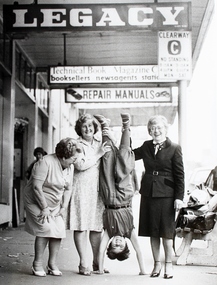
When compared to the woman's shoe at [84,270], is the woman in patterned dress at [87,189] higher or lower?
higher

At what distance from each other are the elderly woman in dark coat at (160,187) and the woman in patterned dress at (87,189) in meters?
0.33

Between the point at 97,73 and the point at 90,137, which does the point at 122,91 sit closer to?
the point at 97,73

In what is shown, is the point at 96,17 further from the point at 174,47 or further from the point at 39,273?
the point at 39,273

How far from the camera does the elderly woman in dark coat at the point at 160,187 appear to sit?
3.88 m

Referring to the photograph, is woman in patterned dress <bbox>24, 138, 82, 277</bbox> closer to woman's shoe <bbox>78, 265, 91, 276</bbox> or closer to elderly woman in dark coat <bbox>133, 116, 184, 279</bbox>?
woman's shoe <bbox>78, 265, 91, 276</bbox>

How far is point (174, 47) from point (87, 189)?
154cm

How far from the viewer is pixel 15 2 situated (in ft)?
16.0

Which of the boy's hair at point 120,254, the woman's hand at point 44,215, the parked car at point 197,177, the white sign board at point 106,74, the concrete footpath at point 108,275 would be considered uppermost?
the white sign board at point 106,74

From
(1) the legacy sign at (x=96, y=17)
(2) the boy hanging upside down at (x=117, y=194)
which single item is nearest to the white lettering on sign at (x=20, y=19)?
(1) the legacy sign at (x=96, y=17)

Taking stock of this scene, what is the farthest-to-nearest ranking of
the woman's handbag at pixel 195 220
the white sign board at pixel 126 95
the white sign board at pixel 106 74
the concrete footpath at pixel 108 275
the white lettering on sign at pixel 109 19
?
the white sign board at pixel 126 95
the white sign board at pixel 106 74
the white lettering on sign at pixel 109 19
the woman's handbag at pixel 195 220
the concrete footpath at pixel 108 275

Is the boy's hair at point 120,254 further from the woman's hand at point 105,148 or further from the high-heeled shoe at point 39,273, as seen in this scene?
the woman's hand at point 105,148

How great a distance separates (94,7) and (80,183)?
1635 mm

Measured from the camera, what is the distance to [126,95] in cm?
743

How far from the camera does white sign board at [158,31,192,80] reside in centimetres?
464
